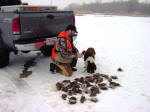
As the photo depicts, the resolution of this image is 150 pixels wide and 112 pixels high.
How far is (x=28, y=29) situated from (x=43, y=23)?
0.50 m

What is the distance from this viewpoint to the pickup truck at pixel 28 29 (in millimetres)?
4059

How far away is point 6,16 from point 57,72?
1946mm

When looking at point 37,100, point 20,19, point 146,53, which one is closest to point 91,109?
point 37,100

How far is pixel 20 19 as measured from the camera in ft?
13.1

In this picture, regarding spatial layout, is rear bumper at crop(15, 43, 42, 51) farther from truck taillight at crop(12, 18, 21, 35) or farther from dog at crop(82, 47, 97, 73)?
dog at crop(82, 47, 97, 73)

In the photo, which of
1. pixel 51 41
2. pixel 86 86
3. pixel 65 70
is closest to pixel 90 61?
pixel 65 70

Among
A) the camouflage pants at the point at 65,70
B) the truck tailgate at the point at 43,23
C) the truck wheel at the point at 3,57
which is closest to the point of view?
the truck tailgate at the point at 43,23

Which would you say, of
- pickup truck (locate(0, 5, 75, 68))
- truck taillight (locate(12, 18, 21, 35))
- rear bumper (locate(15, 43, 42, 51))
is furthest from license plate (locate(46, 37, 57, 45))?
truck taillight (locate(12, 18, 21, 35))

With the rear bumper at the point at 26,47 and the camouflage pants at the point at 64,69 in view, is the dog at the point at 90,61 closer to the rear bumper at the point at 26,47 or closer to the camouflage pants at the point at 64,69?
the camouflage pants at the point at 64,69

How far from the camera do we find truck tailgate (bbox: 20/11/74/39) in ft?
13.5

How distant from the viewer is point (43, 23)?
14.8 ft

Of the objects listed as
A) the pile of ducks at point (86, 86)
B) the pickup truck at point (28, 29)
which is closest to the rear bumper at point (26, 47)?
the pickup truck at point (28, 29)

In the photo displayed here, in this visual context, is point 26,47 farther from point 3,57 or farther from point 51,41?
point 3,57

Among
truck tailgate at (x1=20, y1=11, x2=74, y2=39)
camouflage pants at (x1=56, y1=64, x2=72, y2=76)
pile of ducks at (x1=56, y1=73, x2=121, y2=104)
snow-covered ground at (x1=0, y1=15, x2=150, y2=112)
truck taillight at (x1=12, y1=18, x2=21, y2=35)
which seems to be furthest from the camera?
camouflage pants at (x1=56, y1=64, x2=72, y2=76)
